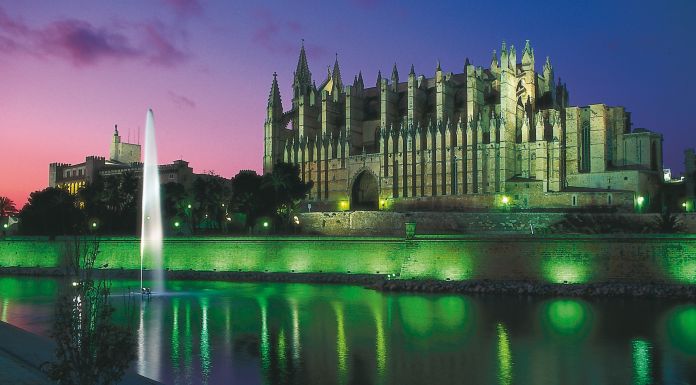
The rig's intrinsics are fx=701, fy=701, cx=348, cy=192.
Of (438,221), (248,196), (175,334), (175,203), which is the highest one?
(248,196)

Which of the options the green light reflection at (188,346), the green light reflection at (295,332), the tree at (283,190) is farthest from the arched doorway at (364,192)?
the green light reflection at (188,346)

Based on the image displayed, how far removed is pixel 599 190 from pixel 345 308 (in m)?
21.3

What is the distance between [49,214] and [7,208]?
3084 cm

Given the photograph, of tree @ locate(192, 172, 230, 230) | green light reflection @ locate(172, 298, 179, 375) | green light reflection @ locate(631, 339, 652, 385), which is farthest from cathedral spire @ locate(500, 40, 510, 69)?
green light reflection @ locate(631, 339, 652, 385)

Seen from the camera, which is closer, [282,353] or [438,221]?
[282,353]

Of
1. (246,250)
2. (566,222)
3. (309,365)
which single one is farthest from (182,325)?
(566,222)

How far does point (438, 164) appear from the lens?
47125 millimetres

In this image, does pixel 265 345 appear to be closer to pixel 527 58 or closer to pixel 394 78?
pixel 527 58

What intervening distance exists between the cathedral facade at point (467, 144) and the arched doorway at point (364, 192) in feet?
0.26

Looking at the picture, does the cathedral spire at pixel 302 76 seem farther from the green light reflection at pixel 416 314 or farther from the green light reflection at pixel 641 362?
the green light reflection at pixel 641 362

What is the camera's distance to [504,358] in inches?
607

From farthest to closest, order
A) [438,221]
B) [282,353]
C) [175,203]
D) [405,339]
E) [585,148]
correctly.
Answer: [175,203] → [585,148] → [438,221] → [405,339] → [282,353]

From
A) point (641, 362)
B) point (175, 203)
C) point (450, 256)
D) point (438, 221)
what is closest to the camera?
point (641, 362)

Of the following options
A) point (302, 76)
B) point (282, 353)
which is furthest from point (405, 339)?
point (302, 76)
